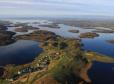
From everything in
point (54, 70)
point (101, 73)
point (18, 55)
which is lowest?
point (18, 55)

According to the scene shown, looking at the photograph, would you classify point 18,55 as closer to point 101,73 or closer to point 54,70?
point 54,70

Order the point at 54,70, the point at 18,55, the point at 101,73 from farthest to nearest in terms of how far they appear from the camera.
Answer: the point at 18,55 < the point at 101,73 < the point at 54,70

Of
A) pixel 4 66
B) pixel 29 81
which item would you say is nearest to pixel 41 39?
pixel 4 66

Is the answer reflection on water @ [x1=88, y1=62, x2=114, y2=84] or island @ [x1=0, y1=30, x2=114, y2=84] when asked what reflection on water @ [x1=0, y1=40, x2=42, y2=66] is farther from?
reflection on water @ [x1=88, y1=62, x2=114, y2=84]

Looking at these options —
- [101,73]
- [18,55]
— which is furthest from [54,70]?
[18,55]

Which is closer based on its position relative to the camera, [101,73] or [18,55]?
[101,73]

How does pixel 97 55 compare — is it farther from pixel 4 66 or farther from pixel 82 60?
pixel 4 66

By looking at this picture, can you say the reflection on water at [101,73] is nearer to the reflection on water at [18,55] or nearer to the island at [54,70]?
the island at [54,70]

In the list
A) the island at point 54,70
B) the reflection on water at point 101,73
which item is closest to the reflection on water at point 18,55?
the island at point 54,70

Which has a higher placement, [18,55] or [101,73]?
[101,73]

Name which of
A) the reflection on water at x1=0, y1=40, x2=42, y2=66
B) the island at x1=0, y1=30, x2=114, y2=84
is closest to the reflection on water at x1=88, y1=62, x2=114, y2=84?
the island at x1=0, y1=30, x2=114, y2=84

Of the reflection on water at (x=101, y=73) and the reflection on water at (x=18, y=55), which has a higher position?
the reflection on water at (x=101, y=73)
